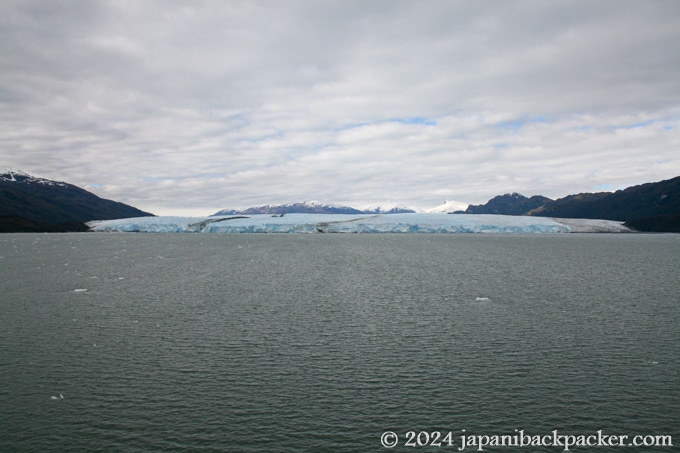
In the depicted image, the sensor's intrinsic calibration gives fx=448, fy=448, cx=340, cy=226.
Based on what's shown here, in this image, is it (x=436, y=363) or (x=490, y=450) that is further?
(x=436, y=363)

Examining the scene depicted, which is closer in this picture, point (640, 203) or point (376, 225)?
point (376, 225)

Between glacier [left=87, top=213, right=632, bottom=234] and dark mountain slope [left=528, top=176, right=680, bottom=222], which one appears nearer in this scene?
glacier [left=87, top=213, right=632, bottom=234]

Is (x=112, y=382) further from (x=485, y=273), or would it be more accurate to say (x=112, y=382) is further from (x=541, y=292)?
(x=485, y=273)

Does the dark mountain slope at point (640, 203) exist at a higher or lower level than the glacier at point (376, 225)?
higher

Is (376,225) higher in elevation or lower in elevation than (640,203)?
lower

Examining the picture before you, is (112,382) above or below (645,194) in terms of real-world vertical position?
below

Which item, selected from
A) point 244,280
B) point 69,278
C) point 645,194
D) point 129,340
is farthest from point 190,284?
point 645,194

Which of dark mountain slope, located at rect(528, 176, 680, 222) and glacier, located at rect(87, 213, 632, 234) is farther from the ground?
dark mountain slope, located at rect(528, 176, 680, 222)

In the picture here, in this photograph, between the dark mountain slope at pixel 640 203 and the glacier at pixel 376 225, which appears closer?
the glacier at pixel 376 225
